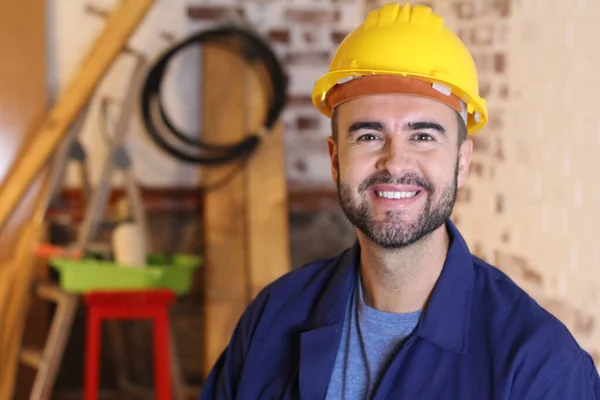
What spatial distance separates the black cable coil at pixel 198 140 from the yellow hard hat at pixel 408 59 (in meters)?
1.49

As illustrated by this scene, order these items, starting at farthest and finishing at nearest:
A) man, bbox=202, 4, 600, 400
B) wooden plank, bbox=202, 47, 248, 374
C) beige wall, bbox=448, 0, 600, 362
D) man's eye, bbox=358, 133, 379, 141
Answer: wooden plank, bbox=202, 47, 248, 374, beige wall, bbox=448, 0, 600, 362, man's eye, bbox=358, 133, 379, 141, man, bbox=202, 4, 600, 400

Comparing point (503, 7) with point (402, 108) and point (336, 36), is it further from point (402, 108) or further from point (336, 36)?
point (336, 36)

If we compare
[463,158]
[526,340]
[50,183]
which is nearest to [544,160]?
[463,158]

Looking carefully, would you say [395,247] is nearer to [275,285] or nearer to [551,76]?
[275,285]

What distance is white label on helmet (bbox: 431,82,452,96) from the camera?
1.38 m

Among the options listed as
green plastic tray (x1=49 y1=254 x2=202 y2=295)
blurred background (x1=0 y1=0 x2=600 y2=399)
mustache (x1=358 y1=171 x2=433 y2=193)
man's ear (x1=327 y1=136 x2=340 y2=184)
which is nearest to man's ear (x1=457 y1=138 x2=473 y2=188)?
mustache (x1=358 y1=171 x2=433 y2=193)

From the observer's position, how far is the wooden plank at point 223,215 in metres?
2.89

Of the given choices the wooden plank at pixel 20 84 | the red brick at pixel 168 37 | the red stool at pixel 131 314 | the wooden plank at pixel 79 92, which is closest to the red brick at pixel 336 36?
the red brick at pixel 168 37

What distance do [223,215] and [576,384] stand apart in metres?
1.93

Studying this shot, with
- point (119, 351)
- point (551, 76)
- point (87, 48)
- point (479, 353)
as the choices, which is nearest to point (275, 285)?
point (479, 353)

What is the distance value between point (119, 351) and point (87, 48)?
3.78ft

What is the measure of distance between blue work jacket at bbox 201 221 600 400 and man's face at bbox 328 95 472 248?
11cm

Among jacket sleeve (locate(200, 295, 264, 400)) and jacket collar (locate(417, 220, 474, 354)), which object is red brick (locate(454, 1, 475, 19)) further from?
jacket sleeve (locate(200, 295, 264, 400))

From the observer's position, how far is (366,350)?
141cm
